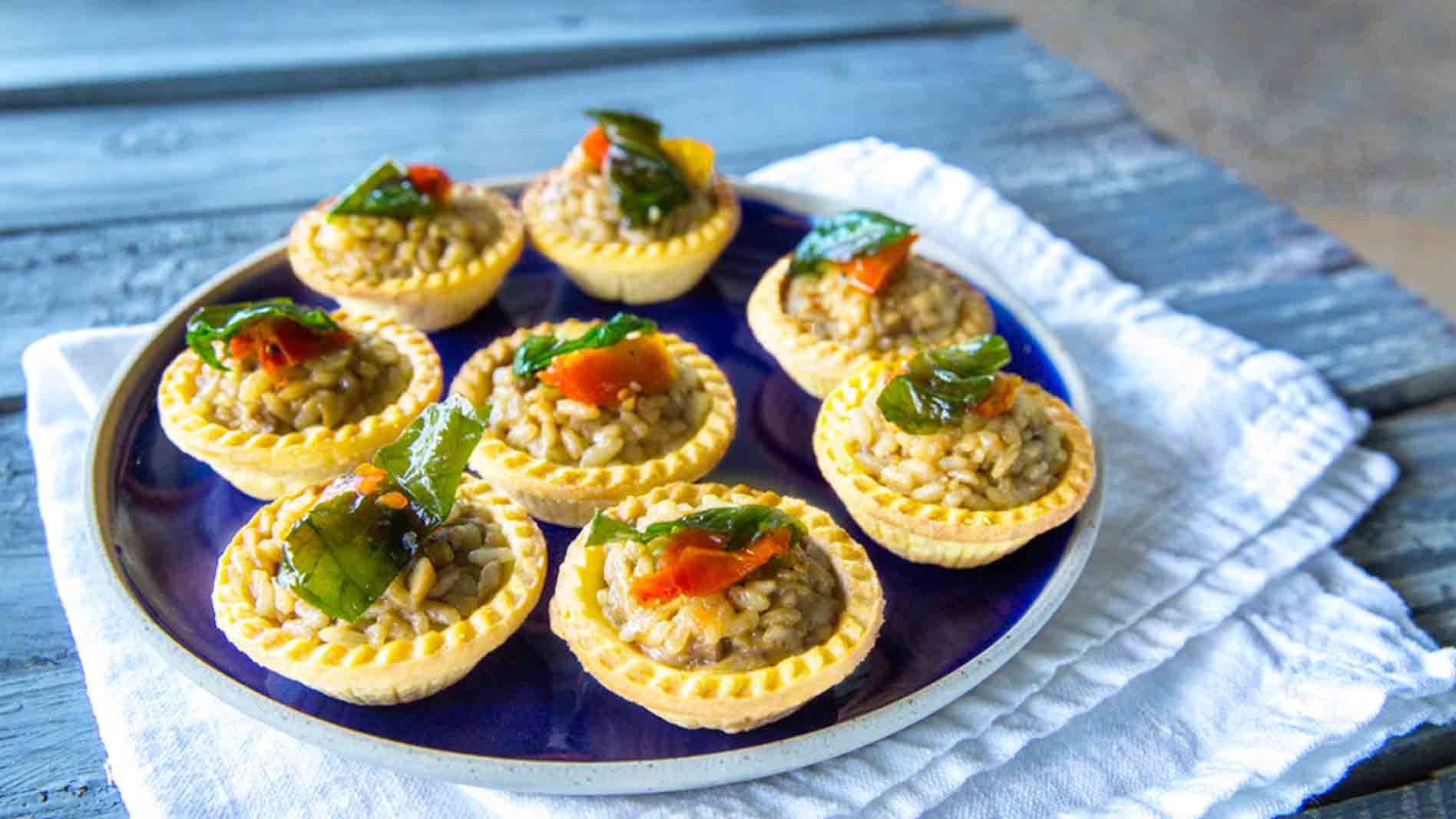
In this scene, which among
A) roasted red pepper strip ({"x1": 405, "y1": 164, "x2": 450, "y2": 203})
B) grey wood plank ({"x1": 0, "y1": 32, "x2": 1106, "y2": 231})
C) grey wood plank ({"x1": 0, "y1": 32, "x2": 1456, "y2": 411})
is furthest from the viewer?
grey wood plank ({"x1": 0, "y1": 32, "x2": 1106, "y2": 231})

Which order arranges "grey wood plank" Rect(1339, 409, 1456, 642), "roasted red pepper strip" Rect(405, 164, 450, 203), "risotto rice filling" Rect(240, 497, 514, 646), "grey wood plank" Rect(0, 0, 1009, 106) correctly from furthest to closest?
"grey wood plank" Rect(0, 0, 1009, 106) < "roasted red pepper strip" Rect(405, 164, 450, 203) < "grey wood plank" Rect(1339, 409, 1456, 642) < "risotto rice filling" Rect(240, 497, 514, 646)

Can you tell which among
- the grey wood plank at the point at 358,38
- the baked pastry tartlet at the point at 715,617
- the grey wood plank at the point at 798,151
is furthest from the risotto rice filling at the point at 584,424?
the grey wood plank at the point at 358,38

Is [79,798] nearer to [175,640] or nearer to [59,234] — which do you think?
[175,640]

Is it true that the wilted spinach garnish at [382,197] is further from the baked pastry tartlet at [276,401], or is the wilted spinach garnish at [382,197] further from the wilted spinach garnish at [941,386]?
the wilted spinach garnish at [941,386]

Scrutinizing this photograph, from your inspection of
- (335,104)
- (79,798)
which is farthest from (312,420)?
(335,104)

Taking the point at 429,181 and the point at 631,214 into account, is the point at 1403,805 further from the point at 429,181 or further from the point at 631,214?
the point at 429,181

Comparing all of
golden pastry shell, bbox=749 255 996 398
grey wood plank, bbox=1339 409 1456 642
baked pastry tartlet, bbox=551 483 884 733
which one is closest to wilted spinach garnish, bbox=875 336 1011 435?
golden pastry shell, bbox=749 255 996 398

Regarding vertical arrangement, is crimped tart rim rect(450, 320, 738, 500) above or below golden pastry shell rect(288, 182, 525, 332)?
below

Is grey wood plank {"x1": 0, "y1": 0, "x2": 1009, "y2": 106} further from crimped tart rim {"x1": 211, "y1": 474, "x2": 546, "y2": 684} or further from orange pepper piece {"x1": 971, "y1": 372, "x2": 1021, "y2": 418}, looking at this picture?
orange pepper piece {"x1": 971, "y1": 372, "x2": 1021, "y2": 418}
